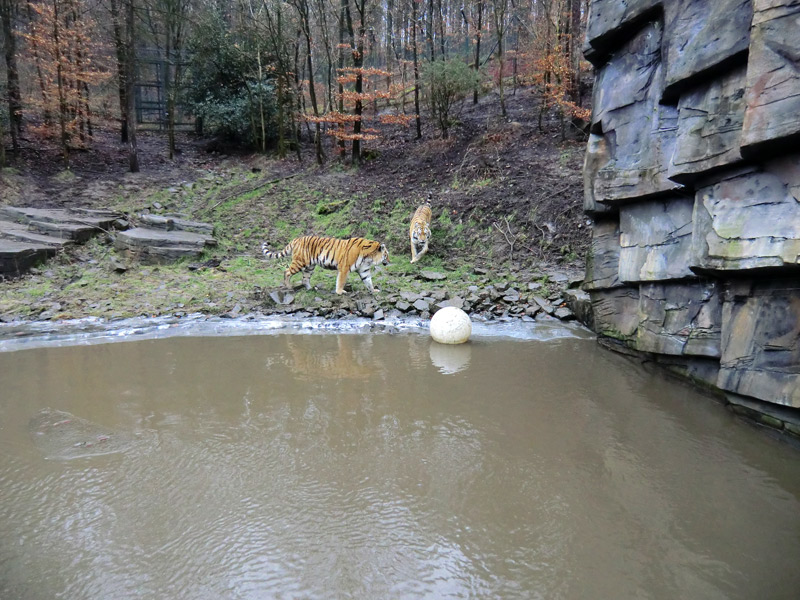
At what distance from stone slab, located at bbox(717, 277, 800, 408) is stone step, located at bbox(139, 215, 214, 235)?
11.5m

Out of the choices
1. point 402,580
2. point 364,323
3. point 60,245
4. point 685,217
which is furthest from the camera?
point 60,245

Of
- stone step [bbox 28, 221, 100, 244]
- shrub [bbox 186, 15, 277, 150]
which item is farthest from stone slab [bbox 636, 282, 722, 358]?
shrub [bbox 186, 15, 277, 150]

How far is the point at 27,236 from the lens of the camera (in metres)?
10.9

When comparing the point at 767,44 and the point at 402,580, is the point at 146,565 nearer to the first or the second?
the point at 402,580

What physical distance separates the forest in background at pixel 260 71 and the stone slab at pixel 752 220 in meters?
9.28

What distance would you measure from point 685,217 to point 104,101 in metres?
21.2

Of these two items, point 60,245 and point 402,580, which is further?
point 60,245

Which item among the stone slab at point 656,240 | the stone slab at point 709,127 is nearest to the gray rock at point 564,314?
the stone slab at point 656,240

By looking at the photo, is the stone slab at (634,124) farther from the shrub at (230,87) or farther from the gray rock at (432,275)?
the shrub at (230,87)

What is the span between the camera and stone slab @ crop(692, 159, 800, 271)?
438cm

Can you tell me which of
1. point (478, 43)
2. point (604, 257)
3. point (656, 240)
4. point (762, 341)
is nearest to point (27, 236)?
point (604, 257)

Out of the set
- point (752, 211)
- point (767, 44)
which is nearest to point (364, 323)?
point (752, 211)

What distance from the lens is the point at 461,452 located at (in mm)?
4414

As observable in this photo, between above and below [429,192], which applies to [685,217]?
below
